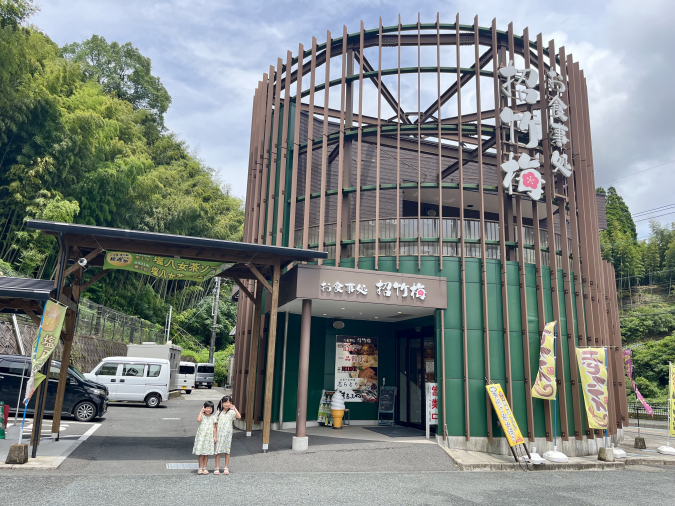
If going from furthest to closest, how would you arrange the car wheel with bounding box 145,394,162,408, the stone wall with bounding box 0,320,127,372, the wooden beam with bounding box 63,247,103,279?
the car wheel with bounding box 145,394,162,408, the stone wall with bounding box 0,320,127,372, the wooden beam with bounding box 63,247,103,279

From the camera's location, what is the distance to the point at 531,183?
1349cm

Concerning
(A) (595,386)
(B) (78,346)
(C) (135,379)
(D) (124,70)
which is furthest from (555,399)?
(D) (124,70)

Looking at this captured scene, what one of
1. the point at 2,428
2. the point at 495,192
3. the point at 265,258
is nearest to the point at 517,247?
the point at 495,192

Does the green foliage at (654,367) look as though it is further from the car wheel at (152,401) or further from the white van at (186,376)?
the car wheel at (152,401)

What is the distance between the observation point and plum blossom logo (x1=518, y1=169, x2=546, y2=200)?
13391 millimetres

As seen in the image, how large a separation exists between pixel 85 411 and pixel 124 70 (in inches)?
1478

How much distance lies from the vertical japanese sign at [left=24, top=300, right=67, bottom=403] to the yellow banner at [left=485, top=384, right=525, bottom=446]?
9374 mm

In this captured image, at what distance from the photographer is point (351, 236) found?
568 inches

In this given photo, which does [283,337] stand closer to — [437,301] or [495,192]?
[437,301]

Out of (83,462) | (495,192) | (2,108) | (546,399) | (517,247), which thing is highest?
(2,108)

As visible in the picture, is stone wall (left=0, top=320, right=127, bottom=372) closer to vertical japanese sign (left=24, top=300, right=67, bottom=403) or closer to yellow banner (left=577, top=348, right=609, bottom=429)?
vertical japanese sign (left=24, top=300, right=67, bottom=403)

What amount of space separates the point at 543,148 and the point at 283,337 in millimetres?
9353

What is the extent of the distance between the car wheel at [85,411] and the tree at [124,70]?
113 ft

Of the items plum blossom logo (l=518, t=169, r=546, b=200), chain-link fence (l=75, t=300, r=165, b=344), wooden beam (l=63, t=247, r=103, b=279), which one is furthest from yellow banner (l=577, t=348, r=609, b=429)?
chain-link fence (l=75, t=300, r=165, b=344)
